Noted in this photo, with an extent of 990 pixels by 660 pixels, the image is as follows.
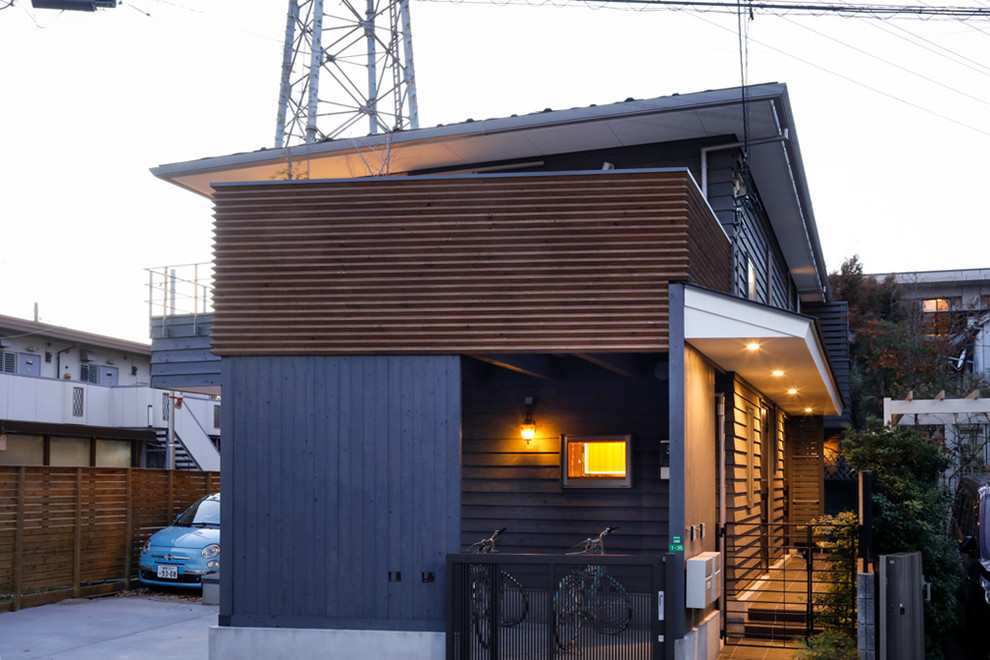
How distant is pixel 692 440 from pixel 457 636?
2690 mm

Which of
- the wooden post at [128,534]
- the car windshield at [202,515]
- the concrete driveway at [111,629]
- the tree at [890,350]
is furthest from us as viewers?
the tree at [890,350]

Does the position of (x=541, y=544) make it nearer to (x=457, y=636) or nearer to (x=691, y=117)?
(x=457, y=636)

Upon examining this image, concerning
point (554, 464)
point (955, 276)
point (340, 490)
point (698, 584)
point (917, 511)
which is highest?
point (955, 276)

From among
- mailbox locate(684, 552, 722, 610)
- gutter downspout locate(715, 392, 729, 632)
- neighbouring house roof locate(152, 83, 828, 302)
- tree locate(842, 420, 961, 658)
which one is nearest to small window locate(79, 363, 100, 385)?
neighbouring house roof locate(152, 83, 828, 302)

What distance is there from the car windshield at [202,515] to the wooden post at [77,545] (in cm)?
181

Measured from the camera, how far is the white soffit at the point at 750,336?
345 inches

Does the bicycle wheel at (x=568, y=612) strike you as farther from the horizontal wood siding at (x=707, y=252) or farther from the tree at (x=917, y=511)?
the tree at (x=917, y=511)

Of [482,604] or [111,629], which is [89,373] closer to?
[111,629]

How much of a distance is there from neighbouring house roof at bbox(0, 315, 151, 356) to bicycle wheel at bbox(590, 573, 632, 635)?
870 inches

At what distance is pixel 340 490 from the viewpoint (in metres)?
9.02

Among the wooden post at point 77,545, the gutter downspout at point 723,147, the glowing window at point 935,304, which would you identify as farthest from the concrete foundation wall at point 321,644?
the glowing window at point 935,304

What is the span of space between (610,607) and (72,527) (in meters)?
8.96


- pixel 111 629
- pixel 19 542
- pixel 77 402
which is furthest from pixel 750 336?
pixel 77 402

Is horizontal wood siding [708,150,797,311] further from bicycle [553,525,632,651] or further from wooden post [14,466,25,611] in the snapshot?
wooden post [14,466,25,611]
